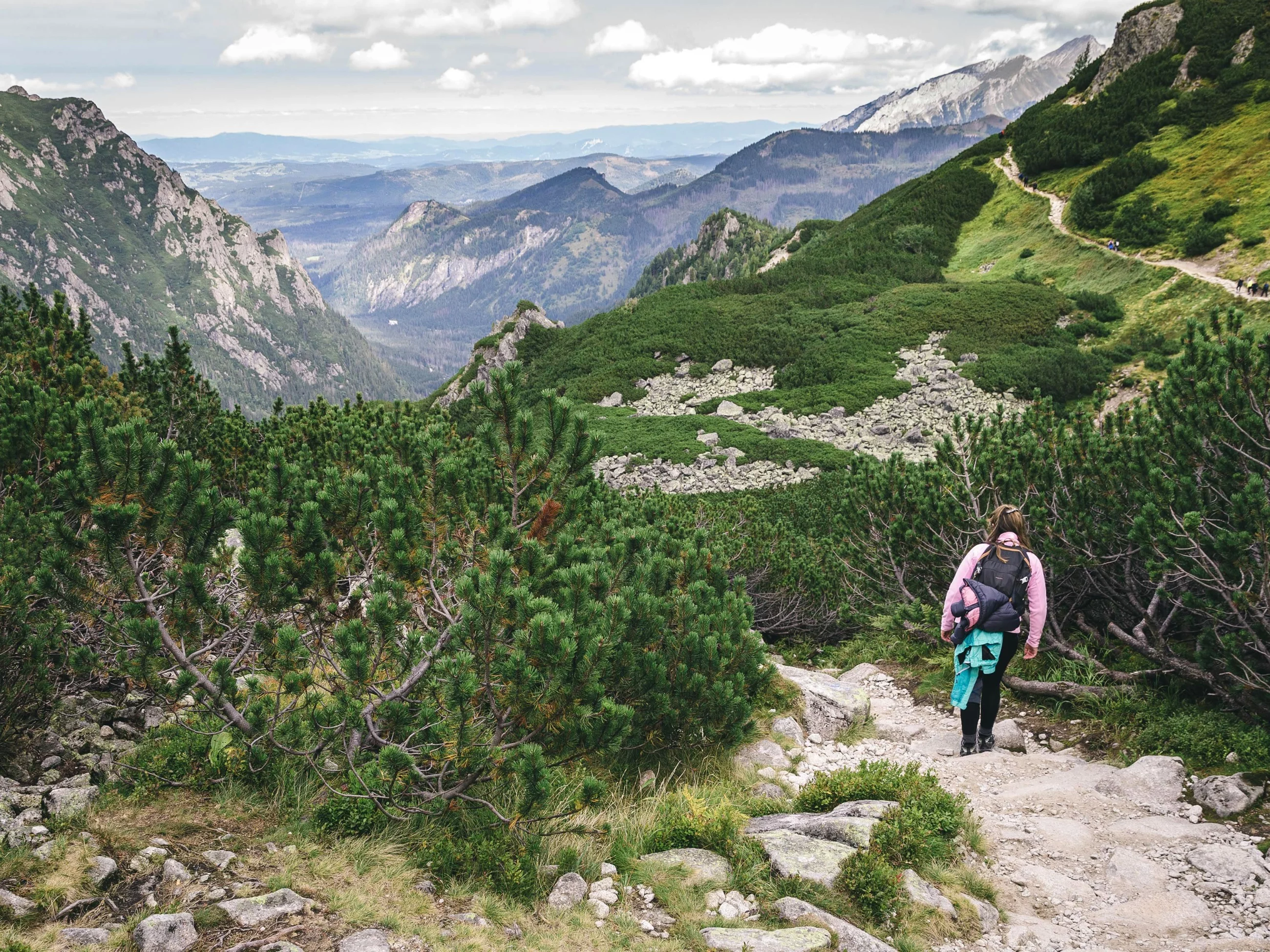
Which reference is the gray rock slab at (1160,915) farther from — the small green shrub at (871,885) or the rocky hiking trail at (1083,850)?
the small green shrub at (871,885)

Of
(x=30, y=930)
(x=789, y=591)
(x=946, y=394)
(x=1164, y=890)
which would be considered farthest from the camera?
(x=946, y=394)

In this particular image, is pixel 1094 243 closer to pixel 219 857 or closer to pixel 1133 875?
pixel 1133 875

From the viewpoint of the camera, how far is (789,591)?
640 inches

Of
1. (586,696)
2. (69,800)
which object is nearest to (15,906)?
(69,800)

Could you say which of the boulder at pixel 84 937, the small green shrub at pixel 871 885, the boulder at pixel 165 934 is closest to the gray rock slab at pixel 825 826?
the small green shrub at pixel 871 885

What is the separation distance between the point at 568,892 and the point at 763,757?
12.9 feet

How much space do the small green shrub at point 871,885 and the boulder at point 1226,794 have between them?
126 inches

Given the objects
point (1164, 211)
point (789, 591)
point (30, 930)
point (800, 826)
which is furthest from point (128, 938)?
point (1164, 211)

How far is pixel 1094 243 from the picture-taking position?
4444 cm

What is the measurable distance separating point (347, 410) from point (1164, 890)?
1311cm

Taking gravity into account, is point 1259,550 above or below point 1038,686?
above

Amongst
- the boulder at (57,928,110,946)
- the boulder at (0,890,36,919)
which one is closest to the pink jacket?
the boulder at (57,928,110,946)

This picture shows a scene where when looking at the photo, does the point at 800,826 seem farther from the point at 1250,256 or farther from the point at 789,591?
the point at 1250,256

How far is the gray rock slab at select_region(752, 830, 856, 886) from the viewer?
563cm
